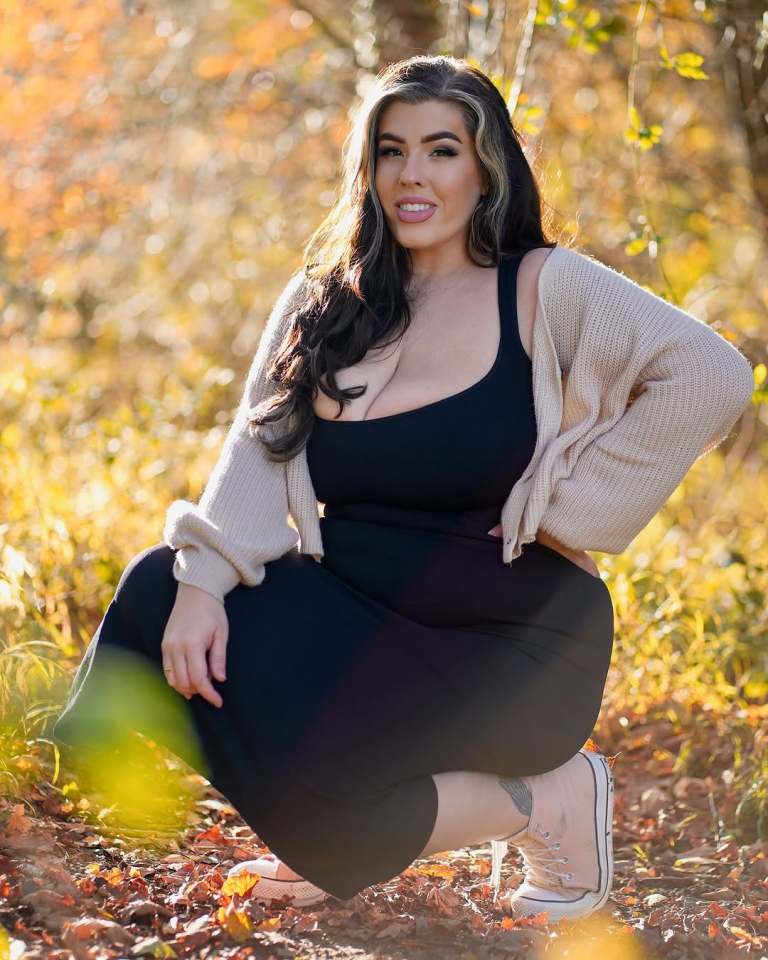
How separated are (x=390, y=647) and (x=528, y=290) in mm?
818

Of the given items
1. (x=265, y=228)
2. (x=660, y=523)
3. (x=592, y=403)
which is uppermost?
(x=592, y=403)

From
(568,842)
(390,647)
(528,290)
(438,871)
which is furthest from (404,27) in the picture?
(568,842)

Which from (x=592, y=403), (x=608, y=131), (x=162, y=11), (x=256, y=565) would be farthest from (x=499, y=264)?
(x=162, y=11)

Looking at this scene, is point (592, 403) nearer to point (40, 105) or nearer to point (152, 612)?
point (152, 612)

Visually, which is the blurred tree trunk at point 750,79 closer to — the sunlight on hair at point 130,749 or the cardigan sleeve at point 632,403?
the cardigan sleeve at point 632,403

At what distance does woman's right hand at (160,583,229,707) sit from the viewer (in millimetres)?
2387

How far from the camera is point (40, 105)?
656 cm

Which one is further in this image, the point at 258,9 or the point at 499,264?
the point at 258,9

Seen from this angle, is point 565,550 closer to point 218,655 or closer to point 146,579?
point 218,655

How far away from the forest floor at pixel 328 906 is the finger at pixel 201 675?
0.41 metres

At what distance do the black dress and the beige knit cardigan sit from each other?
6 centimetres

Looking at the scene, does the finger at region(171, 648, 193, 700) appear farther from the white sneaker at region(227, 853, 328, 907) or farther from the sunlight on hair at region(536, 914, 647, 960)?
the sunlight on hair at region(536, 914, 647, 960)

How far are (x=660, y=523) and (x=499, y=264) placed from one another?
2508mm

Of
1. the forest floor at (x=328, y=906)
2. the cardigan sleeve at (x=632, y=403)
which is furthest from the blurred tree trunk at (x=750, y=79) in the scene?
the forest floor at (x=328, y=906)
